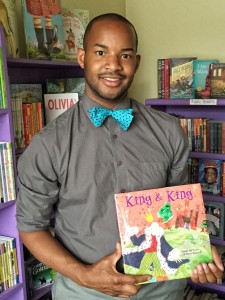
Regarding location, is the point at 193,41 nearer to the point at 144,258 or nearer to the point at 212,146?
the point at 212,146

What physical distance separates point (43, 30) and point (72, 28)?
266 millimetres

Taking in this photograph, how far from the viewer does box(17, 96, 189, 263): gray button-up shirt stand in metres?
1.03

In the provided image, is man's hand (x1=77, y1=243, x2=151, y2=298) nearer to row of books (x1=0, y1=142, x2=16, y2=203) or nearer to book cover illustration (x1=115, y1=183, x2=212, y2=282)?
book cover illustration (x1=115, y1=183, x2=212, y2=282)

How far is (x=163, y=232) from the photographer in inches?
38.0

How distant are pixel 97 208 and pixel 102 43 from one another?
0.47 metres

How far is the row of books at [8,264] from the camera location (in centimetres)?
159

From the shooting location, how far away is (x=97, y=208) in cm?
103

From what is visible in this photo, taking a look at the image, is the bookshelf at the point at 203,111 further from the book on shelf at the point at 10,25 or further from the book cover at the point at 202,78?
the book on shelf at the point at 10,25

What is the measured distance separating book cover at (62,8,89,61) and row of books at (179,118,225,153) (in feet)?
2.58

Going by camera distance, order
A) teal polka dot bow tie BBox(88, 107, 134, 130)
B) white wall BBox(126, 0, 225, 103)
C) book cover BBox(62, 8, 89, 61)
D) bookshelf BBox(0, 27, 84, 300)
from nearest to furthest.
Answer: teal polka dot bow tie BBox(88, 107, 134, 130) < bookshelf BBox(0, 27, 84, 300) < book cover BBox(62, 8, 89, 61) < white wall BBox(126, 0, 225, 103)

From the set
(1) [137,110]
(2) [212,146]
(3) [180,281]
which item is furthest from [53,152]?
(2) [212,146]

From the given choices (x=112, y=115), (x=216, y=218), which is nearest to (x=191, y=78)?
(x=216, y=218)

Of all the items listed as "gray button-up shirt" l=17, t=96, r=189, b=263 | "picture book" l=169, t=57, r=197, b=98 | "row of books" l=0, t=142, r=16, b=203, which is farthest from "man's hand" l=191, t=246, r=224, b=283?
"picture book" l=169, t=57, r=197, b=98

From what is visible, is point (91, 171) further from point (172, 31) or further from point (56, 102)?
point (172, 31)
